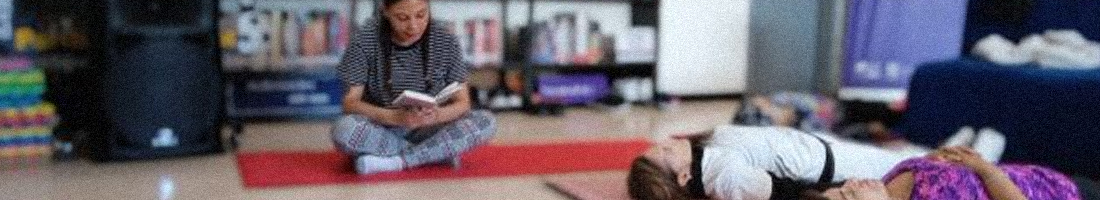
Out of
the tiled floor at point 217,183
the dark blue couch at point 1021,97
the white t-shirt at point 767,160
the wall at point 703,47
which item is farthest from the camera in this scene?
the wall at point 703,47

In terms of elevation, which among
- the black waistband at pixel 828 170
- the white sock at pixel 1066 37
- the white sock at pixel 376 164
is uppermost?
the white sock at pixel 1066 37

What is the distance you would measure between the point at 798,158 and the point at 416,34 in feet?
4.13

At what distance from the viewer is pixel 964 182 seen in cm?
239

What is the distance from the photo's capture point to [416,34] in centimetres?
365

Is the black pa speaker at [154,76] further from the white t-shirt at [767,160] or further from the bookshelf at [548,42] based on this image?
the white t-shirt at [767,160]

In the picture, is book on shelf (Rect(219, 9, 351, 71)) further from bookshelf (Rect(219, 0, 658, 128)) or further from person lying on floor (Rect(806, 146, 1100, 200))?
person lying on floor (Rect(806, 146, 1100, 200))

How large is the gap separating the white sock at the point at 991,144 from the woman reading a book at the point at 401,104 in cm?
→ 158

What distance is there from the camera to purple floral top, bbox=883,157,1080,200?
2.37m

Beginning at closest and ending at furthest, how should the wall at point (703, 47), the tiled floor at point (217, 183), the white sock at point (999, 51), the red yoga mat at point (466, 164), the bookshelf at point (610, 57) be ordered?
the tiled floor at point (217, 183) → the red yoga mat at point (466, 164) → the white sock at point (999, 51) → the bookshelf at point (610, 57) → the wall at point (703, 47)

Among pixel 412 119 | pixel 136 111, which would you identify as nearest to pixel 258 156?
pixel 136 111

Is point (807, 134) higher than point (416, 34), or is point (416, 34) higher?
point (416, 34)

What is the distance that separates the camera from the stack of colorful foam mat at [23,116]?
12.9ft

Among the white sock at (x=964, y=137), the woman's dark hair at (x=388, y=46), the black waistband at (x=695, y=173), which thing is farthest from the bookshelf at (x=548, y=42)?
the black waistband at (x=695, y=173)

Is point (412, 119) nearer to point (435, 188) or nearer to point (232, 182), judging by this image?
point (435, 188)
